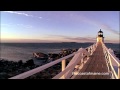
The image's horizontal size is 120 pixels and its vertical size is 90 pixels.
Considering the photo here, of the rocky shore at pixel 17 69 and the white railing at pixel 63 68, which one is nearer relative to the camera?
the white railing at pixel 63 68

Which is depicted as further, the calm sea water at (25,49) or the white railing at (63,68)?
the calm sea water at (25,49)

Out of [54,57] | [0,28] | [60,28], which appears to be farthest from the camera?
[54,57]

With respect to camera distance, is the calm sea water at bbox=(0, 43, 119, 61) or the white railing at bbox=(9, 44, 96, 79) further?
the calm sea water at bbox=(0, 43, 119, 61)

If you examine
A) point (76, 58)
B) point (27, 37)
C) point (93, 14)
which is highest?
point (93, 14)

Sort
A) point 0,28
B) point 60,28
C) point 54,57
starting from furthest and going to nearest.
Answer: point 54,57 → point 60,28 → point 0,28

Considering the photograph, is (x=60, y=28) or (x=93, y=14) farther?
(x=60, y=28)

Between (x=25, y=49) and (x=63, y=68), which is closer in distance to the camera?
(x=63, y=68)
